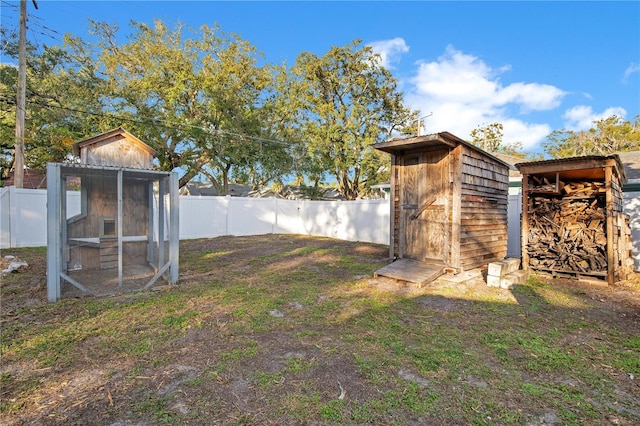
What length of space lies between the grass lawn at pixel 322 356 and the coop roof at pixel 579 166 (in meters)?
2.10

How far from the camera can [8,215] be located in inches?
334

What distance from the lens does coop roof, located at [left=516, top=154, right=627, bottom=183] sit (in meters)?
5.36

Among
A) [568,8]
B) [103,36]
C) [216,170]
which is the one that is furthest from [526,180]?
[103,36]

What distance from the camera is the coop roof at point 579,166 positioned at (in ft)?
17.6

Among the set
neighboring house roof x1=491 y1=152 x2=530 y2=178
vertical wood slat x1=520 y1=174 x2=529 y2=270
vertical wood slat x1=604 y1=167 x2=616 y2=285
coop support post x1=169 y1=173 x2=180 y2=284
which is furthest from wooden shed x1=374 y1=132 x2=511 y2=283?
neighboring house roof x1=491 y1=152 x2=530 y2=178

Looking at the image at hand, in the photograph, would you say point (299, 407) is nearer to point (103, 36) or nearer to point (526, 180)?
point (526, 180)

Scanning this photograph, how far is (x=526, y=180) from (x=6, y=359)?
25.8ft

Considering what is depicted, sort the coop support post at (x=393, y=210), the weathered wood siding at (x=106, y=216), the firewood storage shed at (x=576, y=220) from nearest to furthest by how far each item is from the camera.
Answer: the firewood storage shed at (x=576, y=220)
the weathered wood siding at (x=106, y=216)
the coop support post at (x=393, y=210)

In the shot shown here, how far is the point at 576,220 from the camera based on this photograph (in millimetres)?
5906

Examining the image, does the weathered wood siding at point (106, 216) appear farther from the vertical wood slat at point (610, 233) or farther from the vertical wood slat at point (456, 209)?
the vertical wood slat at point (610, 233)

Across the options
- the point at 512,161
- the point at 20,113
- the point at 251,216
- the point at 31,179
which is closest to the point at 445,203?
the point at 251,216

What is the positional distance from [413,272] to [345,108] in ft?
47.4

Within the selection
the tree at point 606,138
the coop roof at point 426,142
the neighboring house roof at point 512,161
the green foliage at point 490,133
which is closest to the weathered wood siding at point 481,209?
the coop roof at point 426,142

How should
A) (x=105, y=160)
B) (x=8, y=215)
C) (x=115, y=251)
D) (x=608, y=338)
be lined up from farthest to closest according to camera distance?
(x=8, y=215) → (x=115, y=251) → (x=105, y=160) → (x=608, y=338)
